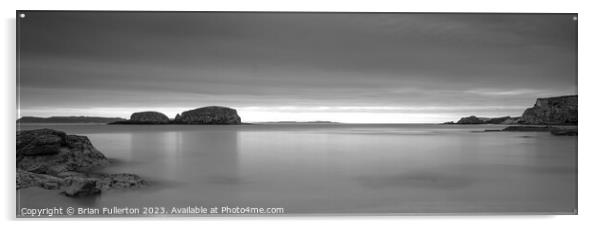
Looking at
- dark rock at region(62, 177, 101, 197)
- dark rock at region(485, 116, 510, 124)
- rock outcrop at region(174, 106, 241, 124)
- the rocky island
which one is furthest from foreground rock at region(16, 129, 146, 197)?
dark rock at region(485, 116, 510, 124)

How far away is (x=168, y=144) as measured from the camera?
262 centimetres

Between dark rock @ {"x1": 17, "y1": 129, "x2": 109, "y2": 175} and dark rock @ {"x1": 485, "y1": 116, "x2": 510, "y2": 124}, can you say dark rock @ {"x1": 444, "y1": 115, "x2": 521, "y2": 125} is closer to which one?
dark rock @ {"x1": 485, "y1": 116, "x2": 510, "y2": 124}

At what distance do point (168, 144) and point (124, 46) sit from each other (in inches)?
25.7

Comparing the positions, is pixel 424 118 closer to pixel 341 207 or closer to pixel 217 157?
pixel 341 207

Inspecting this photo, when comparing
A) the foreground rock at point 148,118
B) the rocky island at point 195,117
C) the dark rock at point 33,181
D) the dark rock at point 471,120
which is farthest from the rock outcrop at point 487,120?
the dark rock at point 33,181

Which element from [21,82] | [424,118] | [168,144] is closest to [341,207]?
[424,118]

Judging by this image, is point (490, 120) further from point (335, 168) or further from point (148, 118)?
point (148, 118)

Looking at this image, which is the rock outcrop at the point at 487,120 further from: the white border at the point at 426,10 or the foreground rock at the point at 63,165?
the foreground rock at the point at 63,165

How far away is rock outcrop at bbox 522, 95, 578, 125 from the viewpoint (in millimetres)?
2559

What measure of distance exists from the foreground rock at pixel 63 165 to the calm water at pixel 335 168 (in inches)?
1.8

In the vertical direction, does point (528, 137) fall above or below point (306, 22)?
below

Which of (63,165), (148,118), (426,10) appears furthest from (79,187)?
(426,10)

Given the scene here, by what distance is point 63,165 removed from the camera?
258 cm
